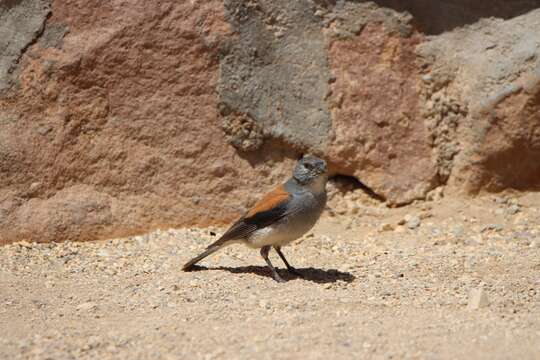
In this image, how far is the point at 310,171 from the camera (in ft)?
22.8

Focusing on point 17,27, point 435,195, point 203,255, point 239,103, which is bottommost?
point 435,195

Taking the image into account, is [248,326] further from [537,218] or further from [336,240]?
[537,218]

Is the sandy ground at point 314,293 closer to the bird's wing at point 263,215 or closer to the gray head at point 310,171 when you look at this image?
the bird's wing at point 263,215

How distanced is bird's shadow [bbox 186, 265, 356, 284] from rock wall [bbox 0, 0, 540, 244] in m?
1.04

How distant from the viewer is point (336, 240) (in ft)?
26.1

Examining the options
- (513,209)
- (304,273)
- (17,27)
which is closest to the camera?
(304,273)

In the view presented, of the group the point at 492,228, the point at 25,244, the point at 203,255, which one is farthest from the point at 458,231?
the point at 25,244

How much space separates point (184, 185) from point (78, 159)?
99 centimetres

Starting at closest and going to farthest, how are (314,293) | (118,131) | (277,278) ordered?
(314,293) < (277,278) < (118,131)

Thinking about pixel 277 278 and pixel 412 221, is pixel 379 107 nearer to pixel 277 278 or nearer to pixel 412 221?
pixel 412 221

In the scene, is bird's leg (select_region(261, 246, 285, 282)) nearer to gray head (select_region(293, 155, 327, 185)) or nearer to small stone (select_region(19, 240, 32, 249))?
gray head (select_region(293, 155, 327, 185))

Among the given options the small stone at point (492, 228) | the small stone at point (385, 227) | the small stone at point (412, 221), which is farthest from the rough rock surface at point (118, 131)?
the small stone at point (492, 228)

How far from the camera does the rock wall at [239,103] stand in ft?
25.2

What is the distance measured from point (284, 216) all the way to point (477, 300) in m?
1.67
